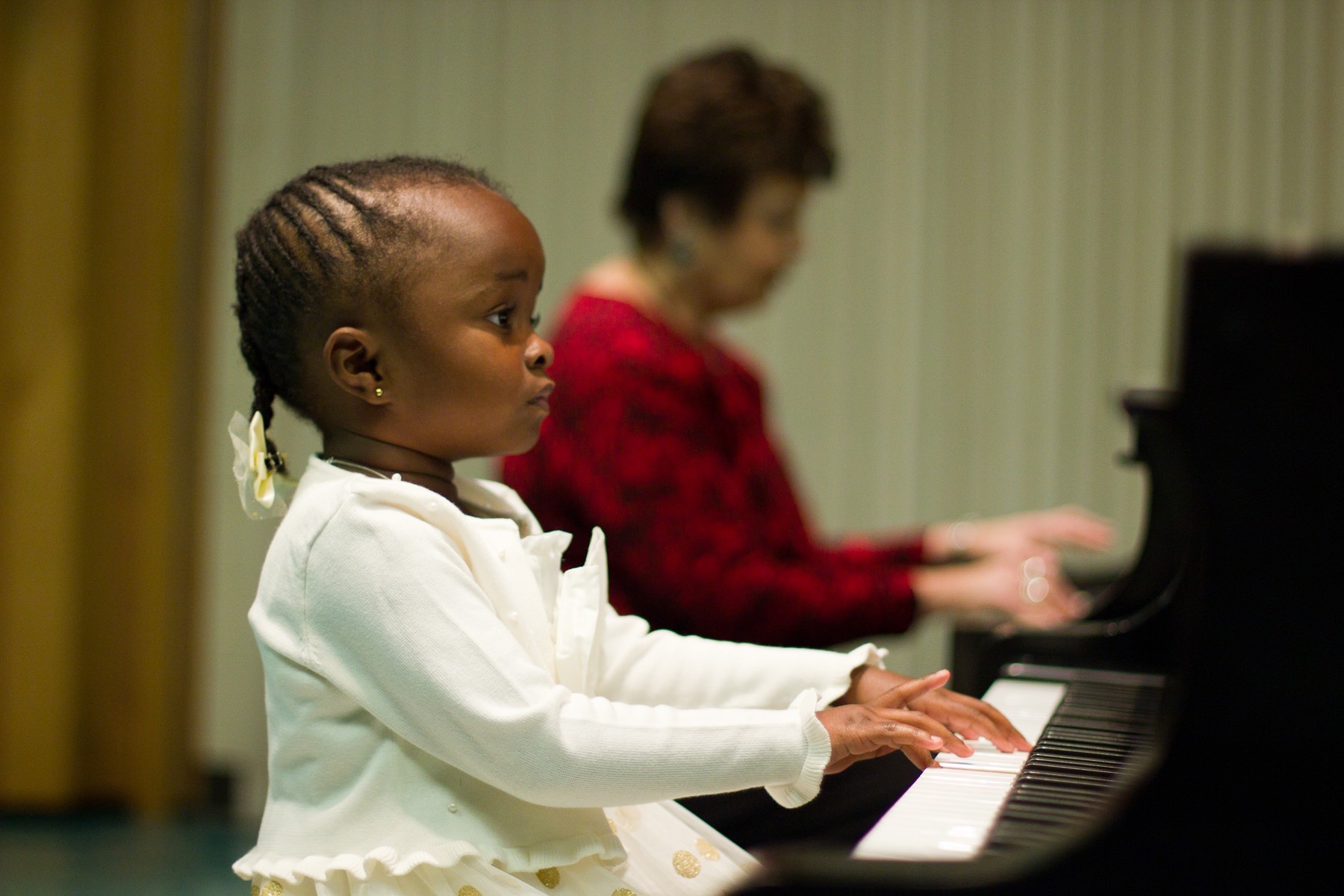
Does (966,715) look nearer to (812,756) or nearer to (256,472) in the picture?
(812,756)

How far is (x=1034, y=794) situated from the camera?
31.0 inches

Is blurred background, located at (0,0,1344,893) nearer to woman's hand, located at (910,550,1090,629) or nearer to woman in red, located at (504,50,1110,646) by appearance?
woman in red, located at (504,50,1110,646)

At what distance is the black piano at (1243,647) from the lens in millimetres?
574

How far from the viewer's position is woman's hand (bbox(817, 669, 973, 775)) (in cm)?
80

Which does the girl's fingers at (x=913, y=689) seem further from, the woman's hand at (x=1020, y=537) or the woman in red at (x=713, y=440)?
the woman's hand at (x=1020, y=537)

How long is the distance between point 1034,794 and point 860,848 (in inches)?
6.3

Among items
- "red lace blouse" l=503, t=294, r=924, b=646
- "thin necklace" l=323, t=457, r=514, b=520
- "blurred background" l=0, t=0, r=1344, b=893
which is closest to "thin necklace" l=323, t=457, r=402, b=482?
"thin necklace" l=323, t=457, r=514, b=520

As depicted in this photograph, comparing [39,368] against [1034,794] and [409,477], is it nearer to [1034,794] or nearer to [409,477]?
[409,477]

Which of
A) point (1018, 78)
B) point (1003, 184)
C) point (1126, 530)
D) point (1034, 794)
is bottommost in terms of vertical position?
point (1126, 530)

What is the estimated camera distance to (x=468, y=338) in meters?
0.92

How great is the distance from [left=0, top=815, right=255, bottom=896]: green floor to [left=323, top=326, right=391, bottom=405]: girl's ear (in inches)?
82.1

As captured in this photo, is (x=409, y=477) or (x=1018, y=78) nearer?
(x=409, y=477)

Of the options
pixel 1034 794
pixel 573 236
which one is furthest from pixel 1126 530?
pixel 1034 794

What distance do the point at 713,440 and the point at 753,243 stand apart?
1.08ft
